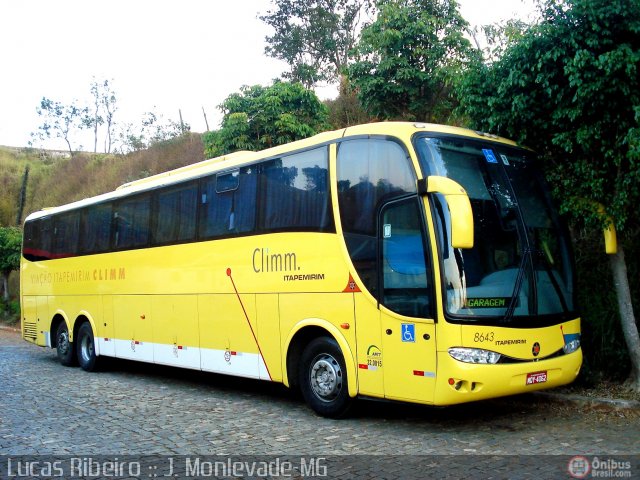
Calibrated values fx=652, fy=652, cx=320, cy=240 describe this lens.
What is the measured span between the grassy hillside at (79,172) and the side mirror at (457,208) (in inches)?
1057

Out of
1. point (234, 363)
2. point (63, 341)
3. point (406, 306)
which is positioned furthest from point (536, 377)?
point (63, 341)

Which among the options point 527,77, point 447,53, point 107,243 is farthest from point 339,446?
point 447,53

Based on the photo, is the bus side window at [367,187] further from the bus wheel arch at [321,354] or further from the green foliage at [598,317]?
the green foliage at [598,317]

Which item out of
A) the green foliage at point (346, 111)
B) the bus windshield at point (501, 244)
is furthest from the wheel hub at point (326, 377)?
the green foliage at point (346, 111)

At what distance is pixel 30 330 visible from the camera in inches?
633

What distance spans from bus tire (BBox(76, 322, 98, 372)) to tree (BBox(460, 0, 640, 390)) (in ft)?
29.6

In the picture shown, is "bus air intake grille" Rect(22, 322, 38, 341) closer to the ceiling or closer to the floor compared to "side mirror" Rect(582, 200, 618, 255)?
closer to the floor

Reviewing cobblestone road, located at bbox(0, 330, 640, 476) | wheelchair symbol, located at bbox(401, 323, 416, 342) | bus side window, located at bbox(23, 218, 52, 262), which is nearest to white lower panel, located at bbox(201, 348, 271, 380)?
cobblestone road, located at bbox(0, 330, 640, 476)

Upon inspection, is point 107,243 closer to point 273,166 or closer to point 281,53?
point 273,166

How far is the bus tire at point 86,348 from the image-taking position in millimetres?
13406

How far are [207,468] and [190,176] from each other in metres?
5.91

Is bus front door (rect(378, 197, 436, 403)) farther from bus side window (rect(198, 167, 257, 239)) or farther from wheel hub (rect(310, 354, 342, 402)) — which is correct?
bus side window (rect(198, 167, 257, 239))

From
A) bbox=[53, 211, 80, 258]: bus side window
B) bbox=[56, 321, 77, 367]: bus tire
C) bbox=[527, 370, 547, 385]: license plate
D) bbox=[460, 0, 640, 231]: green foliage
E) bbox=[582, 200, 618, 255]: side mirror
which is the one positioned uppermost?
bbox=[460, 0, 640, 231]: green foliage

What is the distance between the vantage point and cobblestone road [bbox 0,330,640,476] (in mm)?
6656
